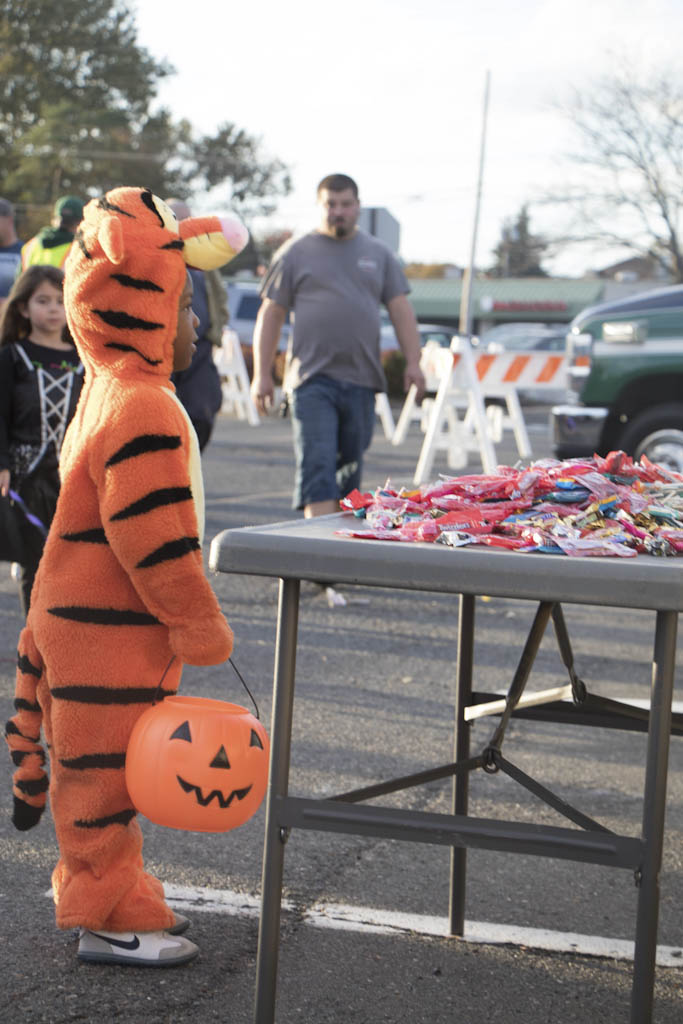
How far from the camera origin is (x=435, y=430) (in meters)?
12.7

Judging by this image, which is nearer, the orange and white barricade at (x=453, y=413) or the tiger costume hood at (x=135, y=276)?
the tiger costume hood at (x=135, y=276)

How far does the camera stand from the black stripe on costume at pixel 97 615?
267 centimetres

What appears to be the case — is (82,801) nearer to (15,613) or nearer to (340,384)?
(15,613)

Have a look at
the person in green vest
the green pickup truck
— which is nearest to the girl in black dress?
the person in green vest

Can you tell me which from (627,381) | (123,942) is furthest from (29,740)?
(627,381)

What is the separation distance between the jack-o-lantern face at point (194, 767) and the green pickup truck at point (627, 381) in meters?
6.77

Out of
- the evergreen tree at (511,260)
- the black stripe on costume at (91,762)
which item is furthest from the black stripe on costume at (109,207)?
the evergreen tree at (511,260)

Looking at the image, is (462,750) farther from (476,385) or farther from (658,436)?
(476,385)

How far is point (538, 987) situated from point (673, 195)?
123ft

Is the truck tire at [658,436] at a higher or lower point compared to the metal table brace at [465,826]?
higher

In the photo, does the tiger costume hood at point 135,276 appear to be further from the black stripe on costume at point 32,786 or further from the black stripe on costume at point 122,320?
the black stripe on costume at point 32,786

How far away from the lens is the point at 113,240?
2629 mm

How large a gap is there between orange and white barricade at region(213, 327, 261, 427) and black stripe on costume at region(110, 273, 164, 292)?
17087 millimetres

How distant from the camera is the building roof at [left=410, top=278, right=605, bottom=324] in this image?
221 feet
